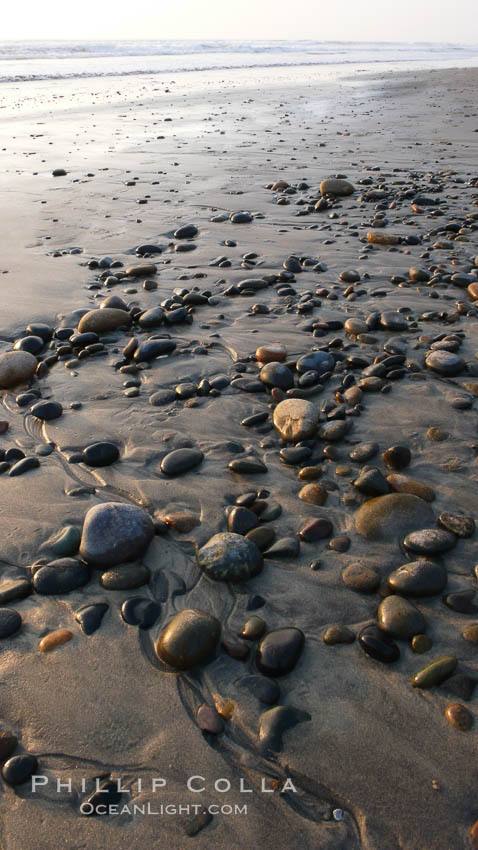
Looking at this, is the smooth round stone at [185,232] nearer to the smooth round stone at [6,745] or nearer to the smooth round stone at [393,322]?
the smooth round stone at [393,322]

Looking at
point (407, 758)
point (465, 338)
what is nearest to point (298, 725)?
point (407, 758)

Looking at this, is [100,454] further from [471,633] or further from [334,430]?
[471,633]

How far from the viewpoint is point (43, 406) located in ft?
9.78

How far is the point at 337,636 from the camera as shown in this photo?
5.83 ft

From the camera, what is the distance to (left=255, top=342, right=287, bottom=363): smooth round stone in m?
3.42

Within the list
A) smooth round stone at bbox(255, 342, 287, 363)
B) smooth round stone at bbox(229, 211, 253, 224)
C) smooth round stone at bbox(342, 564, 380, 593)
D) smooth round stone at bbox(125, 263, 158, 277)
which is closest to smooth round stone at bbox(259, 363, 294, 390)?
smooth round stone at bbox(255, 342, 287, 363)

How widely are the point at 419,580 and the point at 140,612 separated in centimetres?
100

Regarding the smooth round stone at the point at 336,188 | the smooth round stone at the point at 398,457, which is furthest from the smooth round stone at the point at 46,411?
the smooth round stone at the point at 336,188

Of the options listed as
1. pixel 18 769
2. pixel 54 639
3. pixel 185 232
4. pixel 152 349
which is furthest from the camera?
pixel 185 232

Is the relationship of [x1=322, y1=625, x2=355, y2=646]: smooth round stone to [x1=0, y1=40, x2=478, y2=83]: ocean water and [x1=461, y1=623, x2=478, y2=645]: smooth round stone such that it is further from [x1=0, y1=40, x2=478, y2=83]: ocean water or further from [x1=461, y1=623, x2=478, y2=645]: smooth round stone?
[x1=0, y1=40, x2=478, y2=83]: ocean water

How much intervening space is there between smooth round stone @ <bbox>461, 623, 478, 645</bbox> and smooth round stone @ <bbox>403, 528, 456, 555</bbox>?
32 cm

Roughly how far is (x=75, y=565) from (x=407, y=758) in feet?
4.22

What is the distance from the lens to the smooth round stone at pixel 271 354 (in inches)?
134

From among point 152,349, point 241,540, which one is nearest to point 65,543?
point 241,540
